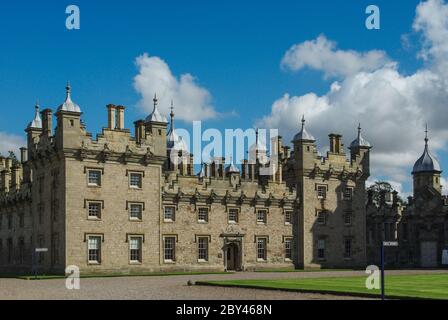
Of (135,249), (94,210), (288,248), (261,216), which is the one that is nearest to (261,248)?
(261,216)

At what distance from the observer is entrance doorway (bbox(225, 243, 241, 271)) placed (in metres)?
58.1

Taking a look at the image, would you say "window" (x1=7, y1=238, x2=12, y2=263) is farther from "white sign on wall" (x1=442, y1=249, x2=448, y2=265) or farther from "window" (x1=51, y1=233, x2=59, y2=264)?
"white sign on wall" (x1=442, y1=249, x2=448, y2=265)

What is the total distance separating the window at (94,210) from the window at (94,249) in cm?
146

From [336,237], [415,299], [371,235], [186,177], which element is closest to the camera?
[415,299]

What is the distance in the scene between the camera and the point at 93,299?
86.0 ft

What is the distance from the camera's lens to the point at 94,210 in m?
50.6

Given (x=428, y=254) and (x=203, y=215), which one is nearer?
(x=203, y=215)

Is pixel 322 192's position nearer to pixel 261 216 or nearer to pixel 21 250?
pixel 261 216

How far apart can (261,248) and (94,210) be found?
51.9ft

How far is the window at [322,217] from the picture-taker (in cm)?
6356

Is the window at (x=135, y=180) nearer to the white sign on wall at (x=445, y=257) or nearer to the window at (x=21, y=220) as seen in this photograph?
the window at (x=21, y=220)

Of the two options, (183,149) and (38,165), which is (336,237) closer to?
(183,149)
